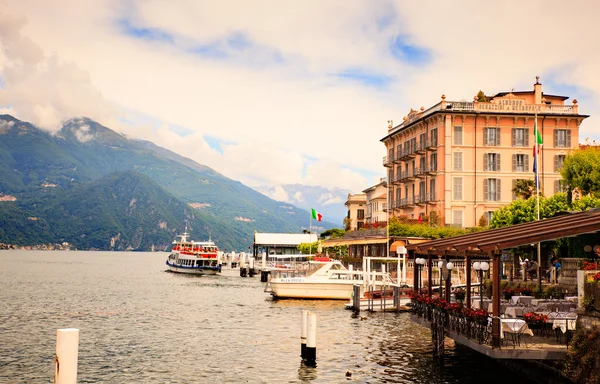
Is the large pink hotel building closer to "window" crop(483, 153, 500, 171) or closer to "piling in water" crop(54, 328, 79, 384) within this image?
"window" crop(483, 153, 500, 171)

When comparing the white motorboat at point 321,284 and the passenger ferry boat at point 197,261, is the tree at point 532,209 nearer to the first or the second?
the white motorboat at point 321,284

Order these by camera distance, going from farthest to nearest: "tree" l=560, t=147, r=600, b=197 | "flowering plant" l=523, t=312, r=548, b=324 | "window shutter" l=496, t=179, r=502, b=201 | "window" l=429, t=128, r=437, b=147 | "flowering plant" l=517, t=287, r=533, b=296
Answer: "window" l=429, t=128, r=437, b=147 → "window shutter" l=496, t=179, r=502, b=201 → "tree" l=560, t=147, r=600, b=197 → "flowering plant" l=517, t=287, r=533, b=296 → "flowering plant" l=523, t=312, r=548, b=324

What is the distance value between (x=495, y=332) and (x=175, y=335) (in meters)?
23.0

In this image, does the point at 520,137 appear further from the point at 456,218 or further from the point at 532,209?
the point at 532,209

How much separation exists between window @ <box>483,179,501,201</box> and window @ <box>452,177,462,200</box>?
9.79ft

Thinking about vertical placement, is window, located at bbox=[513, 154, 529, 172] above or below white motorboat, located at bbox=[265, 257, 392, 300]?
above

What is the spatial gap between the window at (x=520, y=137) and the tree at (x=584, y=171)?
56.3ft

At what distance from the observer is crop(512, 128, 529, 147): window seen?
79312 millimetres

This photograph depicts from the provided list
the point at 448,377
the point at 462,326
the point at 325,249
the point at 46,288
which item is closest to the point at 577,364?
the point at 462,326

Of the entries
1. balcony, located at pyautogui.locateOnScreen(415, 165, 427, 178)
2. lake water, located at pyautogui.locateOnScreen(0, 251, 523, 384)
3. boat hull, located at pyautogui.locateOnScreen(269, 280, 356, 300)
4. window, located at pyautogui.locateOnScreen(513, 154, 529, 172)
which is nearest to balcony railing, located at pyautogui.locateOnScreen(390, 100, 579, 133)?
window, located at pyautogui.locateOnScreen(513, 154, 529, 172)

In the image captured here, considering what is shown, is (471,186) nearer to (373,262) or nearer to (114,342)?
(373,262)

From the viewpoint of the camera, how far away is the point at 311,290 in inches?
2345

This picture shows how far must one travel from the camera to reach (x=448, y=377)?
2562 cm

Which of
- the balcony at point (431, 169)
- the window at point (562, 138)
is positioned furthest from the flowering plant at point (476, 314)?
the window at point (562, 138)
